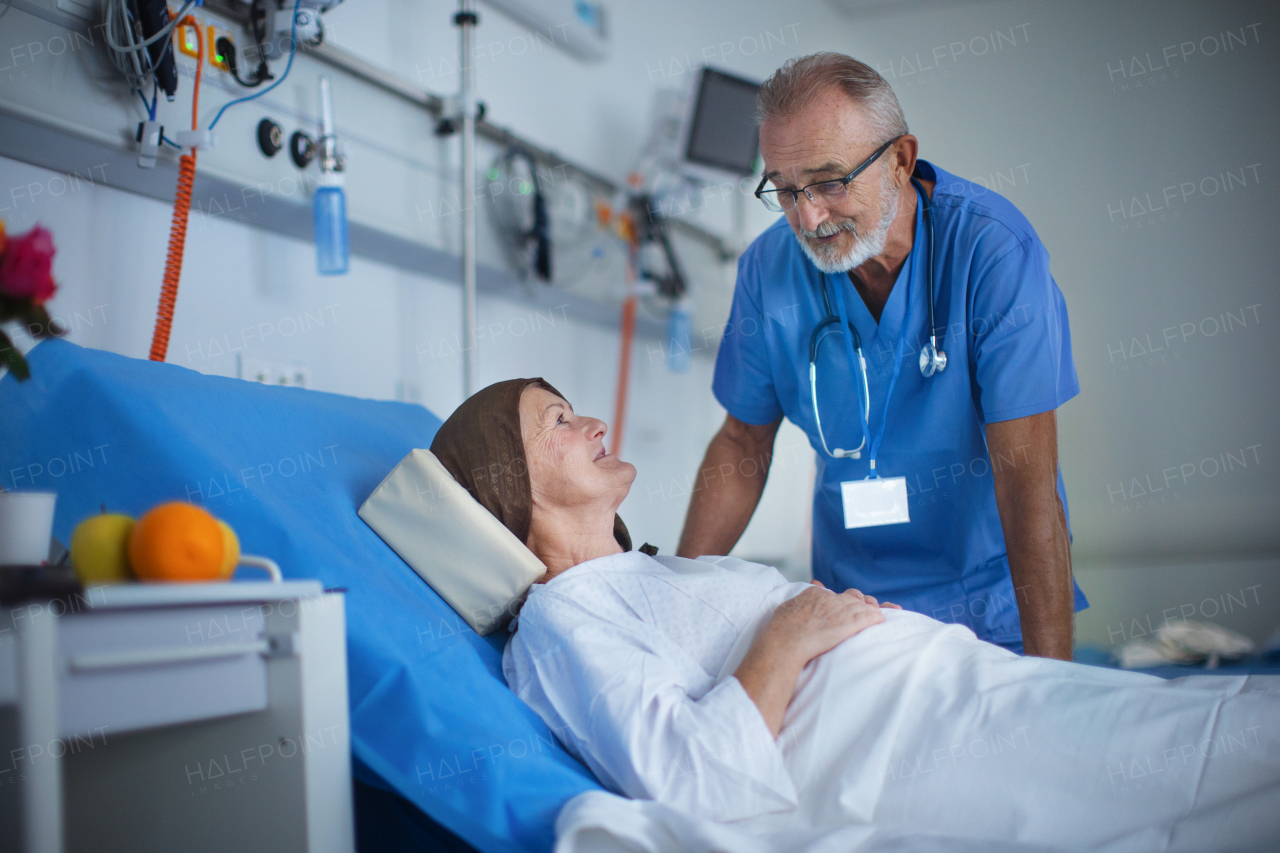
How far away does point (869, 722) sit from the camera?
3.85ft

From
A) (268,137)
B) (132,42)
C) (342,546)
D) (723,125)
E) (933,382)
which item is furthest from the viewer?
(723,125)

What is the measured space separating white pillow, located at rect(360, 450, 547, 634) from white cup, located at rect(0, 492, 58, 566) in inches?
22.4

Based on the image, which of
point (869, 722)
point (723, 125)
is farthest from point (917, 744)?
point (723, 125)

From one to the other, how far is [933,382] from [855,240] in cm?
31

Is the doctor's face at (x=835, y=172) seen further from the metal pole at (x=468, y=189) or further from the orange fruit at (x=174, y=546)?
the orange fruit at (x=174, y=546)

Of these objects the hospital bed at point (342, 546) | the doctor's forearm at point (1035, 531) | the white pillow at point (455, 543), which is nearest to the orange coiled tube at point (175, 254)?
the hospital bed at point (342, 546)

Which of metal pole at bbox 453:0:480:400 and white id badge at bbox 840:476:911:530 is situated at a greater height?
metal pole at bbox 453:0:480:400

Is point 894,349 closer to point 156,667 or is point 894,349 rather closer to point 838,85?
point 838,85

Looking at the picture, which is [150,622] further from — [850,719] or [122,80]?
[122,80]

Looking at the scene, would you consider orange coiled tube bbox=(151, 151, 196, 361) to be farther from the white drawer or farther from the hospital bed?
the white drawer

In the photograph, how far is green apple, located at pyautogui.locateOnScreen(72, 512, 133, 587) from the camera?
0.84 meters

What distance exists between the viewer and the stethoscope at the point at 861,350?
1.68 metres

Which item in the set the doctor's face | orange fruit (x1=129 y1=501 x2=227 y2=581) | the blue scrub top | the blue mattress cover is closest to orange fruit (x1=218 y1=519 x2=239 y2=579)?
orange fruit (x1=129 y1=501 x2=227 y2=581)

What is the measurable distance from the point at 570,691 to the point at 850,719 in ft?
1.23
